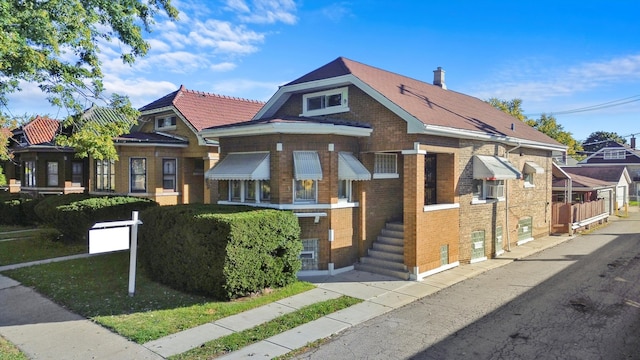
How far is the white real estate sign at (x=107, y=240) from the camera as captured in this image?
912cm

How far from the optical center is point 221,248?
943 centimetres

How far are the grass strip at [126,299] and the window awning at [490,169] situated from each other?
710 centimetres

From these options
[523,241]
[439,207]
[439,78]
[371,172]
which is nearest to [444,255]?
[439,207]

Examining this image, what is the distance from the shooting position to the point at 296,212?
12.1 metres

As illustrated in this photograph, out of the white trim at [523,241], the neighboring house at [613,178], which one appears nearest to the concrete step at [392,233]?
the white trim at [523,241]

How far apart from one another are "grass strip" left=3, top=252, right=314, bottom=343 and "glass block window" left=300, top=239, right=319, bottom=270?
48.7 inches

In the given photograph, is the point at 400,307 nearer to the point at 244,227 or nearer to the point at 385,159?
the point at 244,227

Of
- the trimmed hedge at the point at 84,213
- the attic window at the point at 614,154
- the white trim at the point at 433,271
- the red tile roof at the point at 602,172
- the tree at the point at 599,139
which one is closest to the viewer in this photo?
the white trim at the point at 433,271

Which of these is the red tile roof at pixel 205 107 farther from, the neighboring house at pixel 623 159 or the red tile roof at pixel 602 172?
the neighboring house at pixel 623 159

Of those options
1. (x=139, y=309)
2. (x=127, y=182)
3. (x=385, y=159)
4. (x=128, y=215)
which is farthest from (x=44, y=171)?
(x=385, y=159)

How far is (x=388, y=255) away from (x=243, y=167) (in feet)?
17.0

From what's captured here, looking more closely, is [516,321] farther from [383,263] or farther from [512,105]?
[512,105]

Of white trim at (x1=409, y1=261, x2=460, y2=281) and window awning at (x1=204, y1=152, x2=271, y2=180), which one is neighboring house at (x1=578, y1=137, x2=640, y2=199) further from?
window awning at (x1=204, y1=152, x2=271, y2=180)

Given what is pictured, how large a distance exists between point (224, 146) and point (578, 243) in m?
16.1
